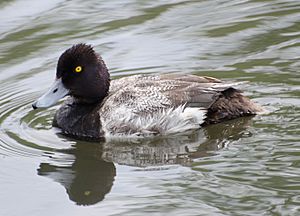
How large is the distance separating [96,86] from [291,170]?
107 inches

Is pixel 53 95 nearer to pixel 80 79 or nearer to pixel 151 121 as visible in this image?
pixel 80 79

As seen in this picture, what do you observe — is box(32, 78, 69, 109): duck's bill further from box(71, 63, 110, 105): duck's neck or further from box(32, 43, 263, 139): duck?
box(71, 63, 110, 105): duck's neck

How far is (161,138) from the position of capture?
10.9 meters

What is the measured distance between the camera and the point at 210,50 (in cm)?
1316

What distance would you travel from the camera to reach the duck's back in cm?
1093

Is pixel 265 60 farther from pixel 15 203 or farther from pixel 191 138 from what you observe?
pixel 15 203

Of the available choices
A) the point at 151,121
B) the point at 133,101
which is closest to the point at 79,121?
the point at 133,101

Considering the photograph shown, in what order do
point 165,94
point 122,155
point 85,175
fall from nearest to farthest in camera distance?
point 85,175, point 122,155, point 165,94

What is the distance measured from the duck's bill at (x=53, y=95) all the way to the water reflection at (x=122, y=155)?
55 cm

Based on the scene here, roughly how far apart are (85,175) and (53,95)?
141cm

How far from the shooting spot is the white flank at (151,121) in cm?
1091

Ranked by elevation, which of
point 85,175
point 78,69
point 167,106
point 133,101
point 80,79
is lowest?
point 85,175

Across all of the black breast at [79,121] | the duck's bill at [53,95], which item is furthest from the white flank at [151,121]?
the duck's bill at [53,95]

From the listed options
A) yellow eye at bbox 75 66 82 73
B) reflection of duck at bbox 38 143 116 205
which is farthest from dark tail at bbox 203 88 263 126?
yellow eye at bbox 75 66 82 73
